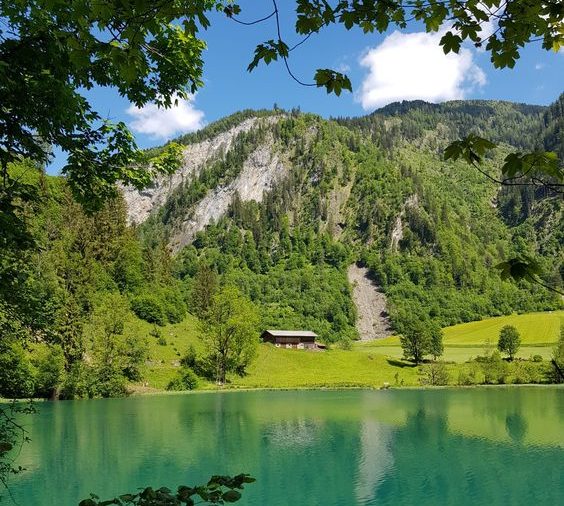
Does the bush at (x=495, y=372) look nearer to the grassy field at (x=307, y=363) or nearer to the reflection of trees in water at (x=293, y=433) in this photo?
the grassy field at (x=307, y=363)

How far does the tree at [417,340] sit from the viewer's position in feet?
336

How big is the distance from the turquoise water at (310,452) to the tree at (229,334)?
2754 cm

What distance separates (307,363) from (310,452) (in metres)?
69.2

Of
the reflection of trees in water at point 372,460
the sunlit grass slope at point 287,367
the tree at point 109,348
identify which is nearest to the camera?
the reflection of trees in water at point 372,460

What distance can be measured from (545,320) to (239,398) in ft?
378

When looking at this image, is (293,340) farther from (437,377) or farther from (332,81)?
(332,81)

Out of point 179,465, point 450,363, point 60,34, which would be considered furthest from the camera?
point 450,363

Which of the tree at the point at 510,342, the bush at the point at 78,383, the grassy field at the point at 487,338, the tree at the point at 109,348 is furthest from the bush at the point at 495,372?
the bush at the point at 78,383

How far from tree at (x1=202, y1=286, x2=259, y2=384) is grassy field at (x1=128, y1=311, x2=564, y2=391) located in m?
3.28

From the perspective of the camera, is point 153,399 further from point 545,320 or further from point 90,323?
point 545,320

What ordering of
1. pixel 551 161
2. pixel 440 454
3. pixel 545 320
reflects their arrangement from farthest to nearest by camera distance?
pixel 545 320, pixel 440 454, pixel 551 161

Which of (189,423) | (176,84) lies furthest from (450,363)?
(176,84)

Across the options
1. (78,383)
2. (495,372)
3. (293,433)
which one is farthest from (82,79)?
(495,372)

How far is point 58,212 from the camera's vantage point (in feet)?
300
